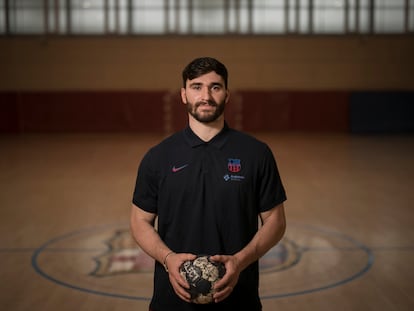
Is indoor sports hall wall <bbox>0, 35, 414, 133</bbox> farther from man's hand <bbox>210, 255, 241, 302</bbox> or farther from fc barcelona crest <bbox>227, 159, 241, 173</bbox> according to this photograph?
man's hand <bbox>210, 255, 241, 302</bbox>

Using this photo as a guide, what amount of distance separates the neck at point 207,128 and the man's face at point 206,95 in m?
0.05

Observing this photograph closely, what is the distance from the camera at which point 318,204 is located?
37.3 ft

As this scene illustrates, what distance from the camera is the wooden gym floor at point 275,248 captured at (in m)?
6.59

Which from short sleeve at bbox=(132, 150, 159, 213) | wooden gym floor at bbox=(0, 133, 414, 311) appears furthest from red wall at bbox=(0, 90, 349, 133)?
short sleeve at bbox=(132, 150, 159, 213)

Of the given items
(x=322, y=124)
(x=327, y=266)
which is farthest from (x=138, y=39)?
(x=327, y=266)

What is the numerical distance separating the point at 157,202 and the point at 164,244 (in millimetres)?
242

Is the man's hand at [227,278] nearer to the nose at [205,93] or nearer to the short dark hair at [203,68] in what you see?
the nose at [205,93]

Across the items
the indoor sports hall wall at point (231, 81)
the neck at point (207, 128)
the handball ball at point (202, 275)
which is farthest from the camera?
the indoor sports hall wall at point (231, 81)

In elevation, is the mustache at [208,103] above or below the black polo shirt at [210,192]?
above

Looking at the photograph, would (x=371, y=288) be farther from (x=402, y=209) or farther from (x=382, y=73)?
(x=382, y=73)

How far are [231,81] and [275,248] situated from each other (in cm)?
1736

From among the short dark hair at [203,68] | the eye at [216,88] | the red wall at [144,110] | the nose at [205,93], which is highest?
the short dark hair at [203,68]

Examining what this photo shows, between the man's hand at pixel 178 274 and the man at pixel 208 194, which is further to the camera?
the man at pixel 208 194

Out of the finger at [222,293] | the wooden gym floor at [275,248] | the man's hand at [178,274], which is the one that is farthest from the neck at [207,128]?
the wooden gym floor at [275,248]
